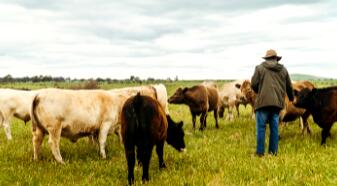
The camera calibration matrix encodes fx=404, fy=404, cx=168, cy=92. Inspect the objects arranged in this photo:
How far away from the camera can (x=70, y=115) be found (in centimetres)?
1072

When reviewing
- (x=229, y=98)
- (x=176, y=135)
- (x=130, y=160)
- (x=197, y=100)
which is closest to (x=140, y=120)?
(x=130, y=160)

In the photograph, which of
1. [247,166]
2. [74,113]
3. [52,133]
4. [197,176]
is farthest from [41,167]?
[247,166]

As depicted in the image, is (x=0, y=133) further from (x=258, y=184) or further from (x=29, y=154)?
(x=258, y=184)

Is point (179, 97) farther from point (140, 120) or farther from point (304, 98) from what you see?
point (140, 120)

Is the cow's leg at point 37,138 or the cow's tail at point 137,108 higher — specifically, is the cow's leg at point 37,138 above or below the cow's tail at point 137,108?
below

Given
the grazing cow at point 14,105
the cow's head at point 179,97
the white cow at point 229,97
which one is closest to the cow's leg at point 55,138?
the grazing cow at point 14,105

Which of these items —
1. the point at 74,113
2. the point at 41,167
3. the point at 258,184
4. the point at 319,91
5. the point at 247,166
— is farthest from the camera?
the point at 319,91

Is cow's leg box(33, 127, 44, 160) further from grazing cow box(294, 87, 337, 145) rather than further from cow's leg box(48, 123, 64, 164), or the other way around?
grazing cow box(294, 87, 337, 145)

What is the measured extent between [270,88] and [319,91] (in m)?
3.06

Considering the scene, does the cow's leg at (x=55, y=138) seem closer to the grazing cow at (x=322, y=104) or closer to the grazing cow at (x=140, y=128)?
the grazing cow at (x=140, y=128)

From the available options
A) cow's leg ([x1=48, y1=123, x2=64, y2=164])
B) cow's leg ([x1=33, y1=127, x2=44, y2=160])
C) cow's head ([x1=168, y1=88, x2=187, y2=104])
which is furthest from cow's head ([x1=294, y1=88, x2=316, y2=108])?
cow's leg ([x1=33, y1=127, x2=44, y2=160])

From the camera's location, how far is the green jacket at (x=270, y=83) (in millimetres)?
10992

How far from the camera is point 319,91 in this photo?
13.2 metres

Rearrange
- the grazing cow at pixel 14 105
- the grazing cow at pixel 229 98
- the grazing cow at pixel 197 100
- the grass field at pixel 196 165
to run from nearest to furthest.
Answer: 1. the grass field at pixel 196 165
2. the grazing cow at pixel 14 105
3. the grazing cow at pixel 197 100
4. the grazing cow at pixel 229 98
